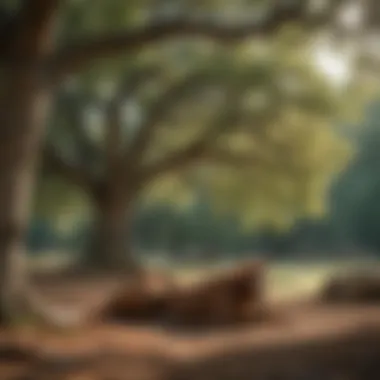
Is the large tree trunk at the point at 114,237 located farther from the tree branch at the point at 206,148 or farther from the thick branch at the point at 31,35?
the thick branch at the point at 31,35

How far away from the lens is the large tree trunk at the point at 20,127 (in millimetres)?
1377

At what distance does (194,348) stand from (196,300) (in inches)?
3.5

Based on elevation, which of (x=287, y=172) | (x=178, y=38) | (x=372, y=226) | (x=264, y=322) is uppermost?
(x=178, y=38)

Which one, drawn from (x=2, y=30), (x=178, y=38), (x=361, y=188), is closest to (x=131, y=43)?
(x=178, y=38)

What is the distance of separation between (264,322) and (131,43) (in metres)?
0.58

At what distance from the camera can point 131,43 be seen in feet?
4.74

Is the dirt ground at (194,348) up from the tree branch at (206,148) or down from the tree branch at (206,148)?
down

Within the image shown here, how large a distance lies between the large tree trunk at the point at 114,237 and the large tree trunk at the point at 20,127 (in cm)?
13

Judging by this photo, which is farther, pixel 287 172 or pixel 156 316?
pixel 287 172

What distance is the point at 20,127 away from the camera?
141 centimetres

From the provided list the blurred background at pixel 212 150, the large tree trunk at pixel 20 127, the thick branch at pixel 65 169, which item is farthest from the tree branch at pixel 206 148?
the large tree trunk at pixel 20 127

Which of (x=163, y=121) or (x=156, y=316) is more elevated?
(x=163, y=121)

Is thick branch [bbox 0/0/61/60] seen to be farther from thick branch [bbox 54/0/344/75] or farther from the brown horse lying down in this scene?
the brown horse lying down

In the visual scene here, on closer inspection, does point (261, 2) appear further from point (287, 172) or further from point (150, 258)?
point (150, 258)
